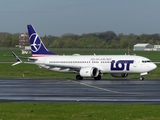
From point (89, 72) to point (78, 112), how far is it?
3220cm

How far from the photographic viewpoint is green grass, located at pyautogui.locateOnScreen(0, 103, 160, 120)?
69.2ft

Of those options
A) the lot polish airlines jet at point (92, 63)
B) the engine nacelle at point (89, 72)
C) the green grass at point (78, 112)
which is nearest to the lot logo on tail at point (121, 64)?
the lot polish airlines jet at point (92, 63)

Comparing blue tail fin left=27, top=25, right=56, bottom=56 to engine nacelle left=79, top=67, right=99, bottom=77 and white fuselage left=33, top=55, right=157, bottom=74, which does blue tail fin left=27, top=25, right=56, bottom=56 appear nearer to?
white fuselage left=33, top=55, right=157, bottom=74

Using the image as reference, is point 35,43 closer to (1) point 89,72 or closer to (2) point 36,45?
(2) point 36,45

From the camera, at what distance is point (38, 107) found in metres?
25.1

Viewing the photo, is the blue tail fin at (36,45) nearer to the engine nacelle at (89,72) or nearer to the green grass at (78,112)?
the engine nacelle at (89,72)

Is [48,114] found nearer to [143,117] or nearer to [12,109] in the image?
[12,109]

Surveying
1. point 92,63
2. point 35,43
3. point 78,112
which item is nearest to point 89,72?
point 92,63

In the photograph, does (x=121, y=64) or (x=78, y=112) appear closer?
(x=78, y=112)

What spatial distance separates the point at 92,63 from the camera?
187 feet

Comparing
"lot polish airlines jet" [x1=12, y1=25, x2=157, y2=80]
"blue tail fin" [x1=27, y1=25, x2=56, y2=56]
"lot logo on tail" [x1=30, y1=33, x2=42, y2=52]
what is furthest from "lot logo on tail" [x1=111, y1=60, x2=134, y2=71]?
"lot logo on tail" [x1=30, y1=33, x2=42, y2=52]

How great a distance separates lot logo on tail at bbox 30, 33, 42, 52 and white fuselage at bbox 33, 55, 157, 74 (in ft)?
5.27

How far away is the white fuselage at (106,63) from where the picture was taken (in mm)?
54188

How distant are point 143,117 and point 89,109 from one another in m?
3.89
